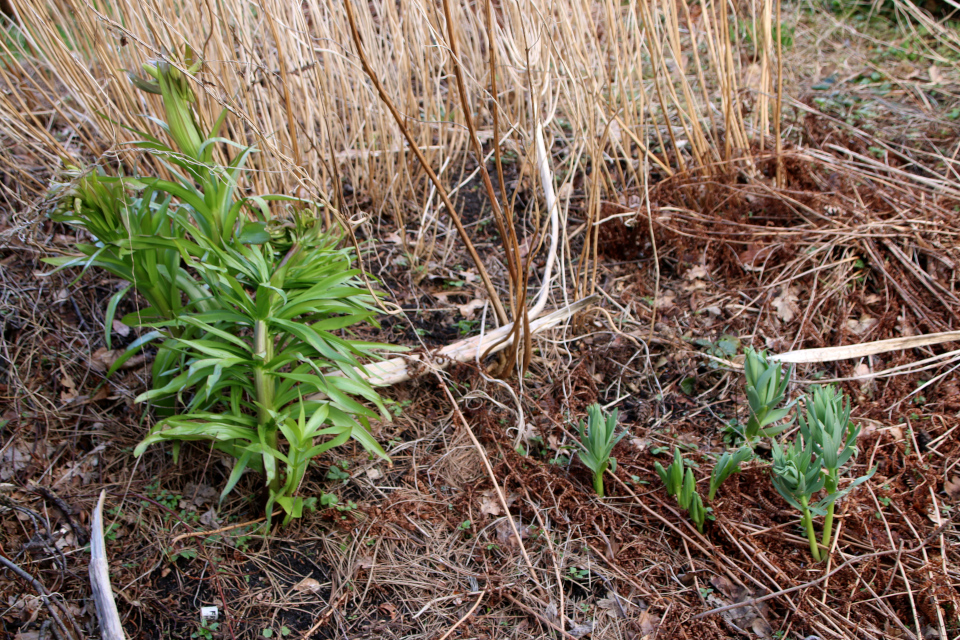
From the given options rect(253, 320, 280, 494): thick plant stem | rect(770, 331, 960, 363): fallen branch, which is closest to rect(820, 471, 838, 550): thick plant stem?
rect(770, 331, 960, 363): fallen branch

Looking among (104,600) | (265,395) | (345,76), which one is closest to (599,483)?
(265,395)

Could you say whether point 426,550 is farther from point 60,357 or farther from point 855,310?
point 855,310

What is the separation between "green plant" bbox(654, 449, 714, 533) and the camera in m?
1.84

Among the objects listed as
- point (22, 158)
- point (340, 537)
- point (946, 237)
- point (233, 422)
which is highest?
point (22, 158)

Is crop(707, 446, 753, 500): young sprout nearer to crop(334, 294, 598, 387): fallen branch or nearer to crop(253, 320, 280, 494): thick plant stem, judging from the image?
crop(334, 294, 598, 387): fallen branch

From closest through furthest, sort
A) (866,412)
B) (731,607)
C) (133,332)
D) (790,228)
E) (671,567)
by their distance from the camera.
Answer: (731,607) < (671,567) < (866,412) < (133,332) < (790,228)

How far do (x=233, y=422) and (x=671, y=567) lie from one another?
1428 mm

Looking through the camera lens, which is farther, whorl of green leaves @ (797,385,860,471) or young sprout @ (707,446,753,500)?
young sprout @ (707,446,753,500)

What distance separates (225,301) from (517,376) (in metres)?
1.12

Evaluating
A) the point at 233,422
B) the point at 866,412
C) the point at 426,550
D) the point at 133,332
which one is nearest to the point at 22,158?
the point at 133,332

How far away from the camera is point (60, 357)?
2.36 metres

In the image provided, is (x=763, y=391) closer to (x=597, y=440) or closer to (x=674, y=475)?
(x=674, y=475)

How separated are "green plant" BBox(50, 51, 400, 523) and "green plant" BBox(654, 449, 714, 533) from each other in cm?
90

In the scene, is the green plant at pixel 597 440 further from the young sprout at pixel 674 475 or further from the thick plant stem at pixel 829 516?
the thick plant stem at pixel 829 516
